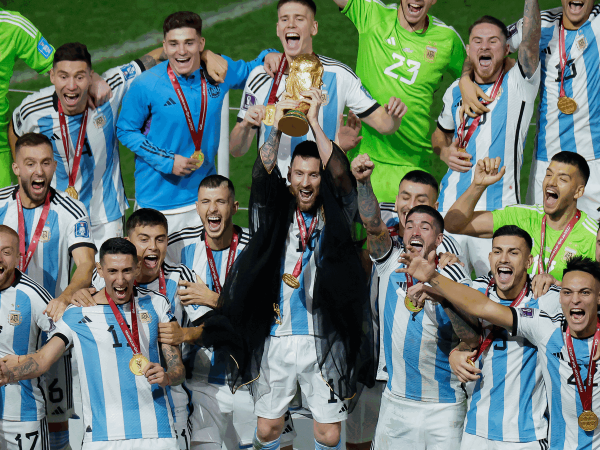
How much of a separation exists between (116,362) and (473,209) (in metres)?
2.25

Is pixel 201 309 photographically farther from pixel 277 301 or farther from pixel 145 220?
pixel 145 220

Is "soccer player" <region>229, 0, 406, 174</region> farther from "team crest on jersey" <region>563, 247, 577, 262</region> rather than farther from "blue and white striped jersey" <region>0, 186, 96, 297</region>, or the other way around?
"team crest on jersey" <region>563, 247, 577, 262</region>

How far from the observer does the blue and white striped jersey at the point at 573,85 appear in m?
6.23

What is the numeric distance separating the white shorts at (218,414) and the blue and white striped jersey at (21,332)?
0.96 meters

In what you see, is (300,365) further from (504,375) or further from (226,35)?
(226,35)

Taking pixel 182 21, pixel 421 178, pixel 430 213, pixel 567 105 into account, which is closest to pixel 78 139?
pixel 182 21

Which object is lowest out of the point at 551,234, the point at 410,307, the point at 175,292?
the point at 410,307

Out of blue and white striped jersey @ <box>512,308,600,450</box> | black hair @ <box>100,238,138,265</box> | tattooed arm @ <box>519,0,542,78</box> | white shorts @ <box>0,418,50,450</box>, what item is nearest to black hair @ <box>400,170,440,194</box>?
blue and white striped jersey @ <box>512,308,600,450</box>

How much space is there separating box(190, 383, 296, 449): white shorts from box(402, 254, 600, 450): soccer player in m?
1.61

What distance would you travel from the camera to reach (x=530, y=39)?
19.8 ft

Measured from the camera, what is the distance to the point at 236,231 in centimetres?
577

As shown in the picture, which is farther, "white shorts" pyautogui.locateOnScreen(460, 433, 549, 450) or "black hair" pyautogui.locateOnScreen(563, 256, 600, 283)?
"white shorts" pyautogui.locateOnScreen(460, 433, 549, 450)

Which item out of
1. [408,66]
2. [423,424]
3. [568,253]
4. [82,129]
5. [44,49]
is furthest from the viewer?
[44,49]

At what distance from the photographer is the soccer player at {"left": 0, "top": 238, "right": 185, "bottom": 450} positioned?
195 inches
